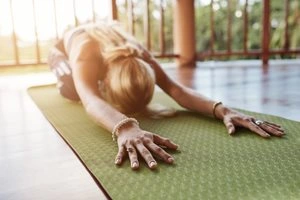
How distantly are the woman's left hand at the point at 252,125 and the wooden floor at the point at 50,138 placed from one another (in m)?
0.23

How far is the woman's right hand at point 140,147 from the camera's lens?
0.88 metres

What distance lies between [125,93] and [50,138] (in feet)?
1.06

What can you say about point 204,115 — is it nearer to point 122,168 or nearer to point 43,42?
point 122,168

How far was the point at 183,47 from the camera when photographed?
3.81 m

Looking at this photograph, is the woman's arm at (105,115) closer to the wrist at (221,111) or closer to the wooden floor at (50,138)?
the wooden floor at (50,138)

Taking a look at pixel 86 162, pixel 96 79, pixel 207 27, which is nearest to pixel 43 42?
pixel 96 79

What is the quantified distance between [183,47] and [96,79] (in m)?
2.52

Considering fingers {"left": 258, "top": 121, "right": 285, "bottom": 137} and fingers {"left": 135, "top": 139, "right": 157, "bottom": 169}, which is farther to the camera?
fingers {"left": 258, "top": 121, "right": 285, "bottom": 137}

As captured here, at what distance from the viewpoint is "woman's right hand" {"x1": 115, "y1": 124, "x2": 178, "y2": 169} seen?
34.5 inches

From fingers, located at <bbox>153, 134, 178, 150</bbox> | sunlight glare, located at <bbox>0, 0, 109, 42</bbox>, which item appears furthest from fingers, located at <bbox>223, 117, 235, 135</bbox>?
sunlight glare, located at <bbox>0, 0, 109, 42</bbox>

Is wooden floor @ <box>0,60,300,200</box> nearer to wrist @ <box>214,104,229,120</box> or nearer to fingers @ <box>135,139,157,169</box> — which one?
fingers @ <box>135,139,157,169</box>

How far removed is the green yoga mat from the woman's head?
3.9 inches

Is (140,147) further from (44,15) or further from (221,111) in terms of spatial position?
(44,15)

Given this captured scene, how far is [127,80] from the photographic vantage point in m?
1.31
